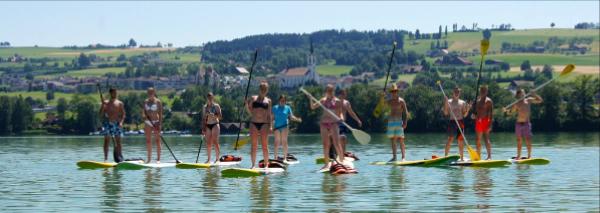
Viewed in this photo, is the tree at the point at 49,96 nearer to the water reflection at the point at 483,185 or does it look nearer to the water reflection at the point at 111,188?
the water reflection at the point at 111,188

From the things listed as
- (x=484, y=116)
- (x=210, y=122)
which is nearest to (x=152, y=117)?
(x=210, y=122)

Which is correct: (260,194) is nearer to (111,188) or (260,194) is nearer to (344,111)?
(111,188)

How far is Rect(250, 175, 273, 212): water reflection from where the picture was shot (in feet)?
63.2

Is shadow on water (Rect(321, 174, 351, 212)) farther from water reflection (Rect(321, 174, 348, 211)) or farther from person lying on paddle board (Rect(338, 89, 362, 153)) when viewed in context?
person lying on paddle board (Rect(338, 89, 362, 153))

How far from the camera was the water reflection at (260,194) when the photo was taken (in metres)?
19.3

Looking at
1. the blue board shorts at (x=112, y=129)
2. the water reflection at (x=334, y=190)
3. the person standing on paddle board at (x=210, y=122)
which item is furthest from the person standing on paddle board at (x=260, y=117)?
the blue board shorts at (x=112, y=129)

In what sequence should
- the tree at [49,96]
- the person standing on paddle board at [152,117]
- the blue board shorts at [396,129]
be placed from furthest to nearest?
the tree at [49,96], the blue board shorts at [396,129], the person standing on paddle board at [152,117]

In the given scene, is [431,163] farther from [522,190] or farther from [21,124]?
[21,124]

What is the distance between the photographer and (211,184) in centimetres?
2417

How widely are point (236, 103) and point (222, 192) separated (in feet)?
356

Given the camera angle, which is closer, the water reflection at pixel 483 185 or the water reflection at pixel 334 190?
the water reflection at pixel 334 190

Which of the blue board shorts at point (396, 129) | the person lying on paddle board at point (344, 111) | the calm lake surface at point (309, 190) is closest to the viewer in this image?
the calm lake surface at point (309, 190)

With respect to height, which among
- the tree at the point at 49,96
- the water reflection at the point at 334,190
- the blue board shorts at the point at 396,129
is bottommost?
the tree at the point at 49,96

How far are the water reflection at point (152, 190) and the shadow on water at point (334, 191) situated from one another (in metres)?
2.86
